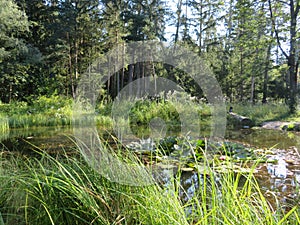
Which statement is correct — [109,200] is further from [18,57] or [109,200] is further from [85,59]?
[85,59]

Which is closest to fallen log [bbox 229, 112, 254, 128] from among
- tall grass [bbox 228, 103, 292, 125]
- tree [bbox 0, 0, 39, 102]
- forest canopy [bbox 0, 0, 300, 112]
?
tall grass [bbox 228, 103, 292, 125]

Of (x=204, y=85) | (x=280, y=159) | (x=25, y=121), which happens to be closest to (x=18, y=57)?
(x=25, y=121)

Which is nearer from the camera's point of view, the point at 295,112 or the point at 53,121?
the point at 53,121

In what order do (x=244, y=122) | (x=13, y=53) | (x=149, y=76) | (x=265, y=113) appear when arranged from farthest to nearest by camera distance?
(x=149, y=76), (x=13, y=53), (x=265, y=113), (x=244, y=122)

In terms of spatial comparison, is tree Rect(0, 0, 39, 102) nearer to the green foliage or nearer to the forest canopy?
the forest canopy

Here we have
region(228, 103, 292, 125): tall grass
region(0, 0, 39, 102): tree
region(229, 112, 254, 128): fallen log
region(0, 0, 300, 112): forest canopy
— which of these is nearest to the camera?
region(229, 112, 254, 128): fallen log

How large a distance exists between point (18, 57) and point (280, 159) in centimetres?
1126

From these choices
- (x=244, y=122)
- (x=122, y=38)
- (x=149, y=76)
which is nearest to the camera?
(x=244, y=122)

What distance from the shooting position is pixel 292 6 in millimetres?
8664

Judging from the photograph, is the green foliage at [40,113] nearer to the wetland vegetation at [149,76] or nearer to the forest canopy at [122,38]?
the wetland vegetation at [149,76]

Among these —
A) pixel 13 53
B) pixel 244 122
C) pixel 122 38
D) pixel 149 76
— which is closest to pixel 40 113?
pixel 13 53

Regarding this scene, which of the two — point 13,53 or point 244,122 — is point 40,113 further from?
point 244,122

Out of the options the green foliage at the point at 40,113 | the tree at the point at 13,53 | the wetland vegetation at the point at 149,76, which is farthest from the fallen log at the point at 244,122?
the tree at the point at 13,53

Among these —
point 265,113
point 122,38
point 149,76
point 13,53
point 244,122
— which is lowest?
point 244,122
